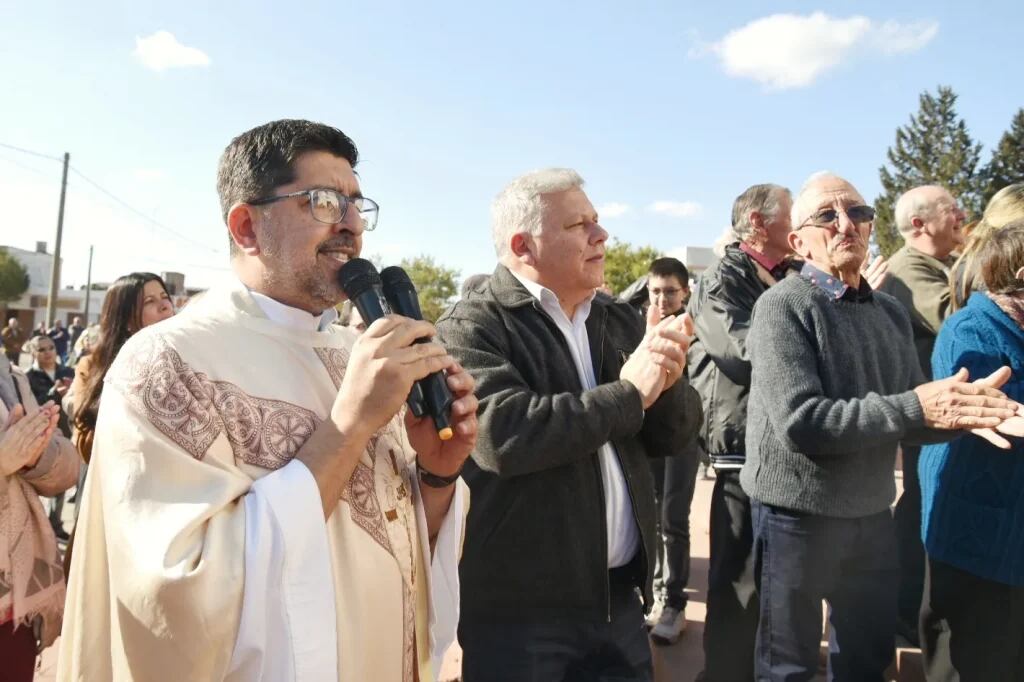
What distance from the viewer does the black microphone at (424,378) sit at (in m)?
1.64

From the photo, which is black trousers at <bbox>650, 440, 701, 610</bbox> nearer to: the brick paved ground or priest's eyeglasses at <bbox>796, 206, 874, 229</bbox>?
the brick paved ground

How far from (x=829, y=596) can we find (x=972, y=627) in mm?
590

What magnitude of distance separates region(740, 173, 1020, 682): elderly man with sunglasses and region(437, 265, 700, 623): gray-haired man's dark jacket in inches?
24.7

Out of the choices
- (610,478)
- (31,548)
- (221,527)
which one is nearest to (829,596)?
(610,478)

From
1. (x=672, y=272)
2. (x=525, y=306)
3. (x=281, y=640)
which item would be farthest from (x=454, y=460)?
(x=672, y=272)

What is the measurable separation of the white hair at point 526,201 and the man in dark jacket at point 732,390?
4.38 feet

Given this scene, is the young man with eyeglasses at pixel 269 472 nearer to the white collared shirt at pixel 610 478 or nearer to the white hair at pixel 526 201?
the white collared shirt at pixel 610 478

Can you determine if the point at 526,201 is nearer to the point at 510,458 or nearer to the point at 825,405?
the point at 510,458

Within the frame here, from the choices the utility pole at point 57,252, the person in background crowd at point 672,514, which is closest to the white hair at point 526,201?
the person in background crowd at point 672,514

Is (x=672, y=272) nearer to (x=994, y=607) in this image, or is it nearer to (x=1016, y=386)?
(x=1016, y=386)

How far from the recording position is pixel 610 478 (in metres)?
2.49

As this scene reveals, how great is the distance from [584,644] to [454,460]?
91 centimetres

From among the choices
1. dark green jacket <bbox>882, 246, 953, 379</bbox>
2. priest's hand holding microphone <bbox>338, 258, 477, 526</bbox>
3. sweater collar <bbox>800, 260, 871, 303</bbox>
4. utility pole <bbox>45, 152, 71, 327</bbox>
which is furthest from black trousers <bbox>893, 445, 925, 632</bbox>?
utility pole <bbox>45, 152, 71, 327</bbox>

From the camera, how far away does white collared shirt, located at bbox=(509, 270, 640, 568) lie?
96.8 inches
